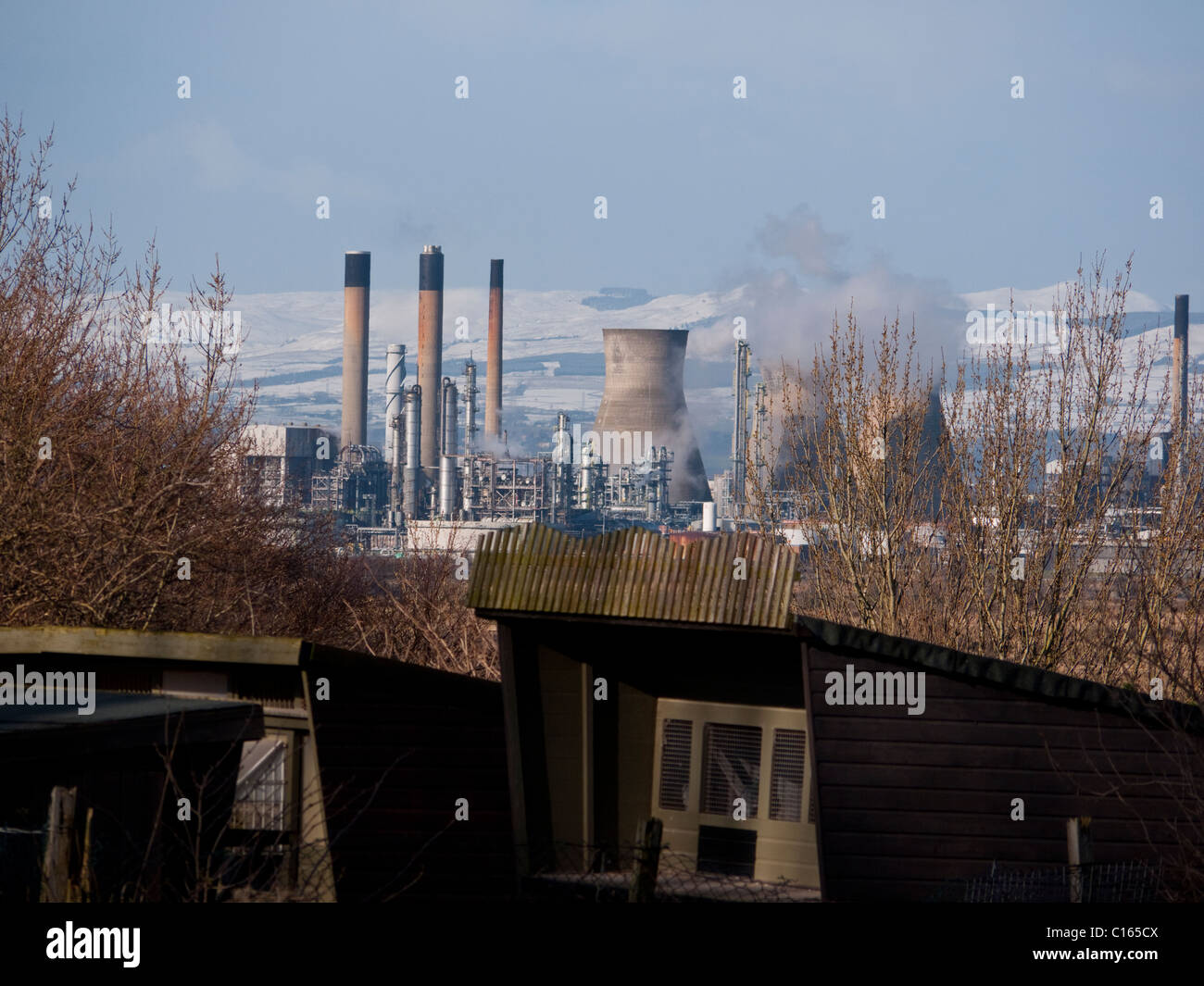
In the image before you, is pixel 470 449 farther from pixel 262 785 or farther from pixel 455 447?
pixel 262 785

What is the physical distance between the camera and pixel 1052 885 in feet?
25.7

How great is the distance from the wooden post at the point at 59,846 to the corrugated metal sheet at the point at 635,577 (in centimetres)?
373

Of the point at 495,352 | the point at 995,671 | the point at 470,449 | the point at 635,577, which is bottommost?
the point at 995,671

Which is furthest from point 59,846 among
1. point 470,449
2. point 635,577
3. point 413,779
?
point 470,449

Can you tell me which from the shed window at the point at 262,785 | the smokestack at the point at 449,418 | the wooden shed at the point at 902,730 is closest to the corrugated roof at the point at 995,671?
the wooden shed at the point at 902,730

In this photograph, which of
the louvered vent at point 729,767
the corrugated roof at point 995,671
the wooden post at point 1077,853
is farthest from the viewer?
the louvered vent at point 729,767

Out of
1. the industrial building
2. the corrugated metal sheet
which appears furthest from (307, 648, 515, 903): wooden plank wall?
the industrial building

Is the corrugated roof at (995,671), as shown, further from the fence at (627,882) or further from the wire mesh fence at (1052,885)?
the fence at (627,882)

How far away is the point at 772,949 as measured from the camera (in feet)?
16.9

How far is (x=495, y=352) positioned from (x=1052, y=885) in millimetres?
99338

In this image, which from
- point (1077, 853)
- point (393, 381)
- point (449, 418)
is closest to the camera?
point (1077, 853)

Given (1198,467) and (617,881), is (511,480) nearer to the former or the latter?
(1198,467)

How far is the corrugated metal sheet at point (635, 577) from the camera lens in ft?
25.6

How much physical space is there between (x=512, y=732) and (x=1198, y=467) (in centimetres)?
1422
